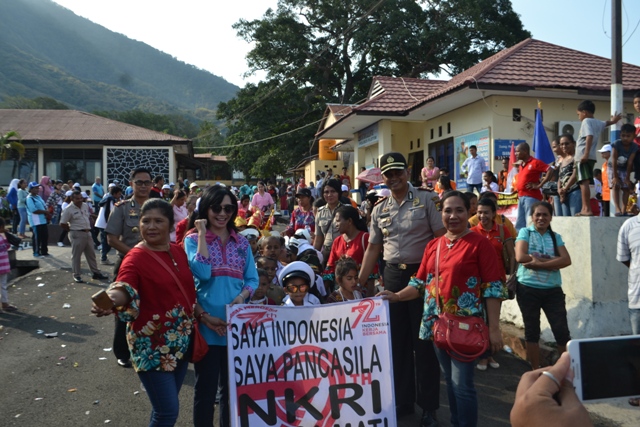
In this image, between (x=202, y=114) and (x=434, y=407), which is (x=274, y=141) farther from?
(x=202, y=114)

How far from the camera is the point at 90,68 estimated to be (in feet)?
563

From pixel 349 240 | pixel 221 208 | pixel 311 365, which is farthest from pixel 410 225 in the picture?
pixel 221 208

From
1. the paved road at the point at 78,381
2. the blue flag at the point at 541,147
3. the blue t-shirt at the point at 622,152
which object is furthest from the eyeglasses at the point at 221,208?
the blue flag at the point at 541,147

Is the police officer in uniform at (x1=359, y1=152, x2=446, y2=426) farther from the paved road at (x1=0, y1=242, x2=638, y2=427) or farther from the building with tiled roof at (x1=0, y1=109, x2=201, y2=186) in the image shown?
the building with tiled roof at (x1=0, y1=109, x2=201, y2=186)

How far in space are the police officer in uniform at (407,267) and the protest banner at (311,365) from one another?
0.70m

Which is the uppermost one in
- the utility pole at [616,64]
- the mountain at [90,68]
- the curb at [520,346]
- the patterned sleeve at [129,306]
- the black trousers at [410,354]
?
the mountain at [90,68]

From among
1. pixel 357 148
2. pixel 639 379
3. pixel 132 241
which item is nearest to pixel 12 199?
pixel 357 148

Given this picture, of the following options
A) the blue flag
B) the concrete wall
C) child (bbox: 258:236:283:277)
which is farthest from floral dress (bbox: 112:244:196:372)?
the blue flag

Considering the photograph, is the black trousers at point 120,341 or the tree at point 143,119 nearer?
the black trousers at point 120,341

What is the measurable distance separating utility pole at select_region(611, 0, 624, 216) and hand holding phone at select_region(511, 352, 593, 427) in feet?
24.6

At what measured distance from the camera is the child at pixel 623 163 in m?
7.68

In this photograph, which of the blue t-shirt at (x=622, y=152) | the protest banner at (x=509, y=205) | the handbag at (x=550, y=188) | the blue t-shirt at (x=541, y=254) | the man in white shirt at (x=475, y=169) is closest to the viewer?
the blue t-shirt at (x=541, y=254)

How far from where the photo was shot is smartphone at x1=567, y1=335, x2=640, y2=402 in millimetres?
1525

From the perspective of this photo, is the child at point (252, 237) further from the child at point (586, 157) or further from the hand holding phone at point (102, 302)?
the child at point (586, 157)
